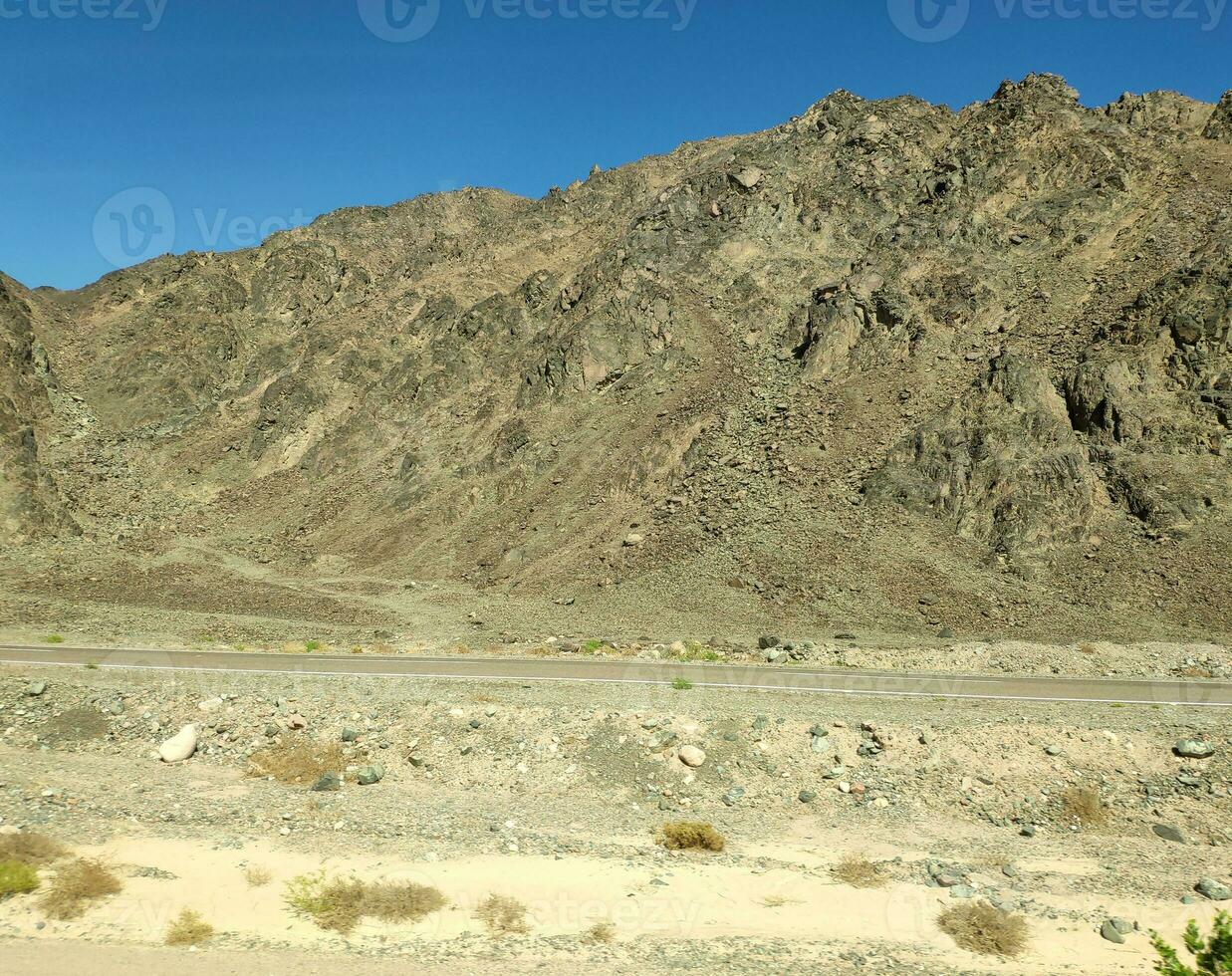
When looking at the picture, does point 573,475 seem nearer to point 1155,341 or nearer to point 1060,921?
point 1155,341

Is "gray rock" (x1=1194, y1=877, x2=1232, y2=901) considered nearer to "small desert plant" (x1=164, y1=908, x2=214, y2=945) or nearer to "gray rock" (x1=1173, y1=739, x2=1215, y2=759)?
"gray rock" (x1=1173, y1=739, x2=1215, y2=759)

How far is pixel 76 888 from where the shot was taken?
37.1 ft

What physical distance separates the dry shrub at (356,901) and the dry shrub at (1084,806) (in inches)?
456

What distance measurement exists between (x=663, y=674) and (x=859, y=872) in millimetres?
9004

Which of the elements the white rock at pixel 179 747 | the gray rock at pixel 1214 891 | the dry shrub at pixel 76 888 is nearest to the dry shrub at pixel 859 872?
the gray rock at pixel 1214 891

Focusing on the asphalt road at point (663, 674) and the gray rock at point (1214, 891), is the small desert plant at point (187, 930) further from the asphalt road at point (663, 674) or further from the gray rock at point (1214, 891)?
the gray rock at point (1214, 891)

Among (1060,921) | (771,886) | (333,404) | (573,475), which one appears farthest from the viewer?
(333,404)

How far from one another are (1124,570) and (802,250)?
112 ft

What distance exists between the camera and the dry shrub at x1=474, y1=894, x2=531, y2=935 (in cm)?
1120

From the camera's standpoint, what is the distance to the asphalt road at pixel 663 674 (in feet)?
63.9

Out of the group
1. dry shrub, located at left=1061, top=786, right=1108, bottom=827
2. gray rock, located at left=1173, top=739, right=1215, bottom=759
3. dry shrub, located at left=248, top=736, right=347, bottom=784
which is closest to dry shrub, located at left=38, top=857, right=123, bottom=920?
dry shrub, located at left=248, top=736, right=347, bottom=784

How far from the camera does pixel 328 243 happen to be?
8862cm

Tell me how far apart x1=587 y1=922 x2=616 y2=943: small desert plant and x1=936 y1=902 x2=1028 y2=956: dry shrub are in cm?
481

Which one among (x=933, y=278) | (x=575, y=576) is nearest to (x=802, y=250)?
(x=933, y=278)
